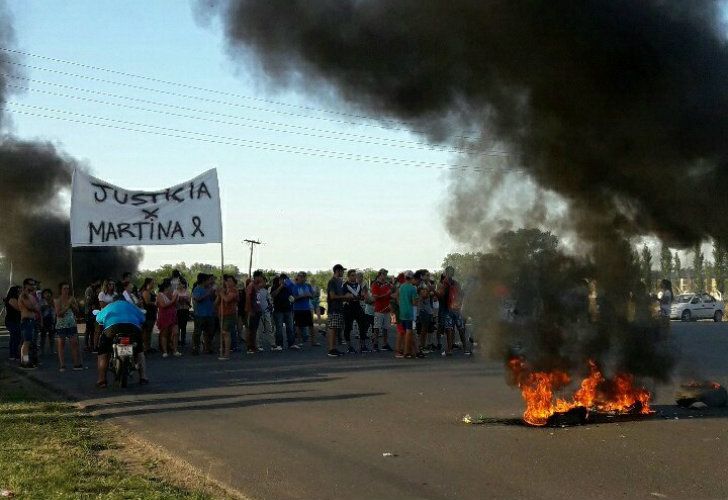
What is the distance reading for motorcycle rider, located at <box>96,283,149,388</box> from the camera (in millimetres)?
12617

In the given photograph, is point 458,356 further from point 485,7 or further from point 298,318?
point 485,7

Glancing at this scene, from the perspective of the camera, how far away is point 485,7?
8711mm

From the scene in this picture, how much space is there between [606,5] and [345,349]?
11.9 meters

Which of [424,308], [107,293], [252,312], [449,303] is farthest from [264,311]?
[449,303]

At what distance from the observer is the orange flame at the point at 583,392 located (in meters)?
8.95

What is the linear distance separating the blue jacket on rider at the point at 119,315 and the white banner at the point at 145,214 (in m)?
4.35

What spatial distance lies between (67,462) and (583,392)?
4900 millimetres

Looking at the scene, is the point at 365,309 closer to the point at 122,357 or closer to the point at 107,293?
the point at 107,293

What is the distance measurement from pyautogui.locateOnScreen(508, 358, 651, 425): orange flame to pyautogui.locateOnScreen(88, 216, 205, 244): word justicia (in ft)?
32.6

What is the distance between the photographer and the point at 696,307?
133ft

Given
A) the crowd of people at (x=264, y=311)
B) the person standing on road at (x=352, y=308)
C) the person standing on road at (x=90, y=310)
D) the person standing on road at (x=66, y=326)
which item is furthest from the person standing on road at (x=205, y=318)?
the person standing on road at (x=66, y=326)

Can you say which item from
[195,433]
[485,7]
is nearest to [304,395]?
[195,433]

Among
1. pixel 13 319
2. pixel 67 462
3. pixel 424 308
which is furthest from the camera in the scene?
pixel 424 308

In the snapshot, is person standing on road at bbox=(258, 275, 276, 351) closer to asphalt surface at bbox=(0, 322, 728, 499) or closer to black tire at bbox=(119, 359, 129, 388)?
asphalt surface at bbox=(0, 322, 728, 499)
